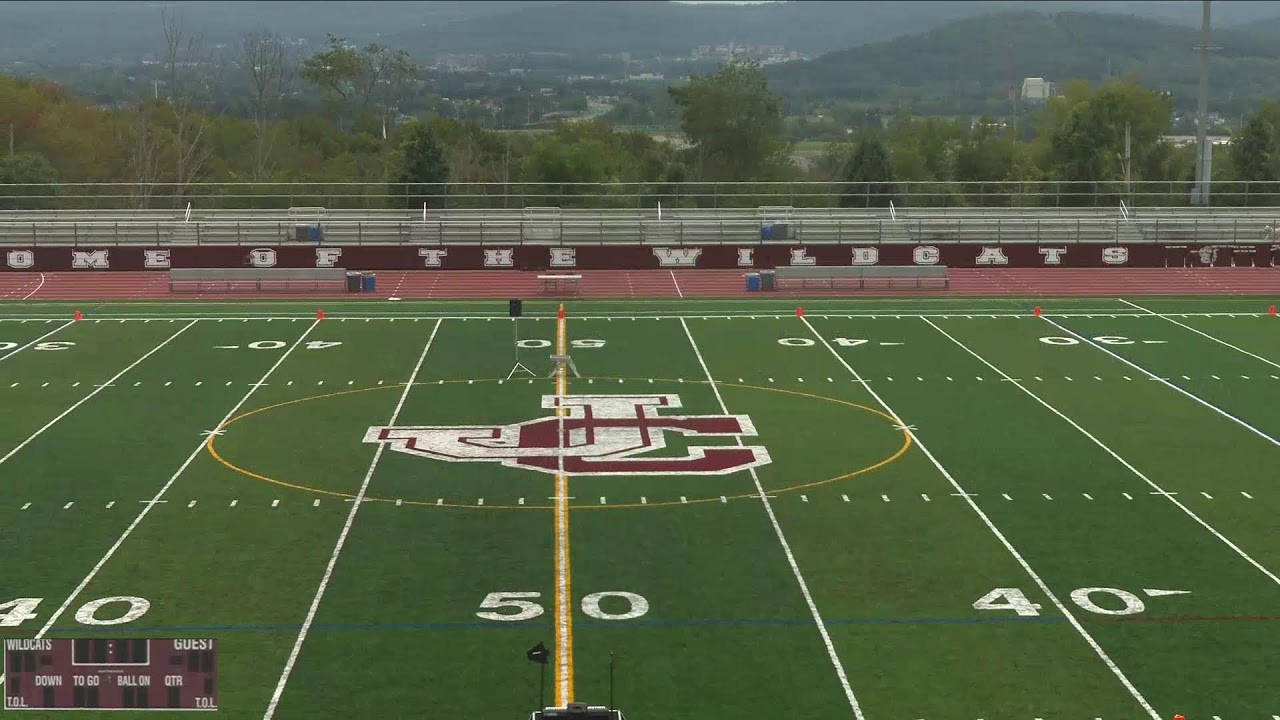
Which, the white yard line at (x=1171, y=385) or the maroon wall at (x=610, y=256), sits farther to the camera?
the maroon wall at (x=610, y=256)

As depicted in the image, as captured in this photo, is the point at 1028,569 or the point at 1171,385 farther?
the point at 1171,385

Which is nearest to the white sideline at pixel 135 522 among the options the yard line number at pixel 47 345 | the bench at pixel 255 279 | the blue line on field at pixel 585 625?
the blue line on field at pixel 585 625

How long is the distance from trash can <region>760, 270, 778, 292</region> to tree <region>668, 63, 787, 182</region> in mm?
56543

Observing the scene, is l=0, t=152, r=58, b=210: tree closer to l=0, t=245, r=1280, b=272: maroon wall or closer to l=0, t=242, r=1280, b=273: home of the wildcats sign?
l=0, t=245, r=1280, b=272: maroon wall

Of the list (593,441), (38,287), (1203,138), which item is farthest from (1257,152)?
(593,441)

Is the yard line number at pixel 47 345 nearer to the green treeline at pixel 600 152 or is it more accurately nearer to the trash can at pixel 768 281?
the trash can at pixel 768 281

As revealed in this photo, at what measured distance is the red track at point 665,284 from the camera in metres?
52.4

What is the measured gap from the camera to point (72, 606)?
21.1m

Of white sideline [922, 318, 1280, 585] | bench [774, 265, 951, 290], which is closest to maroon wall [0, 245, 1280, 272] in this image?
bench [774, 265, 951, 290]

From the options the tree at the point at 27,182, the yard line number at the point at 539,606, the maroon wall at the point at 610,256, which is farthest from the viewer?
the tree at the point at 27,182

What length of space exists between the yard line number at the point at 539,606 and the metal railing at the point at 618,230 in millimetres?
40104

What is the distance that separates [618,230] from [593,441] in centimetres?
3582

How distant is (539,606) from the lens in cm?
2119

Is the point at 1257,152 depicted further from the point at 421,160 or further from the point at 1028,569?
the point at 1028,569
